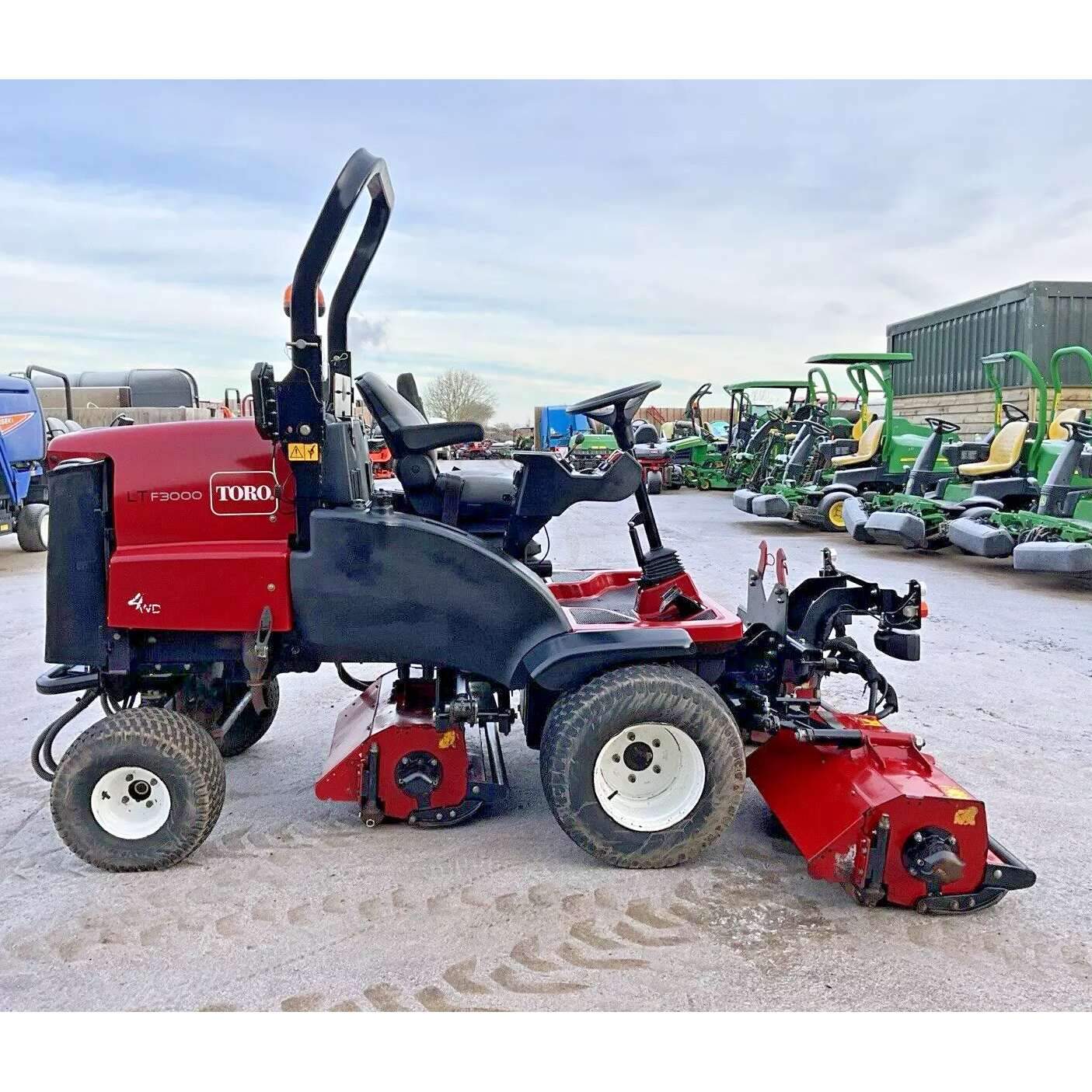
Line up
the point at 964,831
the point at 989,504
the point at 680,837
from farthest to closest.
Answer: the point at 989,504
the point at 680,837
the point at 964,831

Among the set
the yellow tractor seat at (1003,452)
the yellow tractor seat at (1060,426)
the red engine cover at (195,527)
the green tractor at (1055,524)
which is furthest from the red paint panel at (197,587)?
the yellow tractor seat at (1003,452)

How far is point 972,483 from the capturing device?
37.8 ft

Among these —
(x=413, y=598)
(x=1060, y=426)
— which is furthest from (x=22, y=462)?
(x=1060, y=426)

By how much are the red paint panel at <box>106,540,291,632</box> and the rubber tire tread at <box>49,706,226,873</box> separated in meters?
0.34

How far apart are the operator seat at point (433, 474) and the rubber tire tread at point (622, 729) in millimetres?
851

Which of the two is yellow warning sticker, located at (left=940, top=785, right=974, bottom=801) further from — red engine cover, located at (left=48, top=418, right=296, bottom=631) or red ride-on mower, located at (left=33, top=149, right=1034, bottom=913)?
red engine cover, located at (left=48, top=418, right=296, bottom=631)

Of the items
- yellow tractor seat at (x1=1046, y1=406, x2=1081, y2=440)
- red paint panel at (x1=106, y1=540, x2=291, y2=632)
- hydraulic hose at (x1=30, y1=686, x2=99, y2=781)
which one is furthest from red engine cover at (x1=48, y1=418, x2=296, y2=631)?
yellow tractor seat at (x1=1046, y1=406, x2=1081, y2=440)

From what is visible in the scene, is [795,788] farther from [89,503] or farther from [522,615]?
[89,503]

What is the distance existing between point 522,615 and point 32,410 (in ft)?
34.3

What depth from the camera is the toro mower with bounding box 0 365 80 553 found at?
11125 mm

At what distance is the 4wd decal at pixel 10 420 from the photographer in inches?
436

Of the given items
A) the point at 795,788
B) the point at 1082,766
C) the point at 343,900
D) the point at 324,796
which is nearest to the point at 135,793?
the point at 324,796

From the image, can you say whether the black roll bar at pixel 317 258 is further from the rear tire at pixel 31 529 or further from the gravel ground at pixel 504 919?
the rear tire at pixel 31 529

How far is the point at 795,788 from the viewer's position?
133 inches
